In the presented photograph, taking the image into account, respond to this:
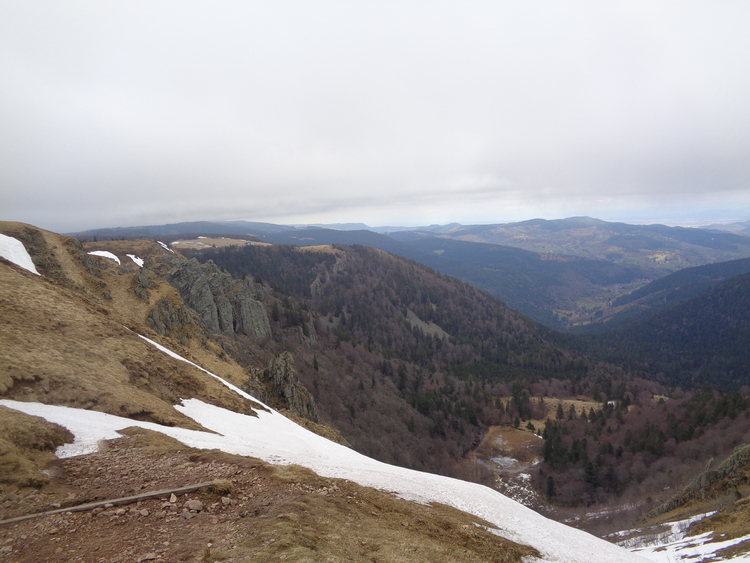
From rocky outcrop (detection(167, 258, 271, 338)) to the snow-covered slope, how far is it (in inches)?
1908

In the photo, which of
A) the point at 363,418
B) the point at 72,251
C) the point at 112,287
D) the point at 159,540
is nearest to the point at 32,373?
the point at 159,540

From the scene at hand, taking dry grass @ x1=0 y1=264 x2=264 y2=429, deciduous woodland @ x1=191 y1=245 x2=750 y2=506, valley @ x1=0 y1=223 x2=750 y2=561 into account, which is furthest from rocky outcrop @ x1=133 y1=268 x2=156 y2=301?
deciduous woodland @ x1=191 y1=245 x2=750 y2=506

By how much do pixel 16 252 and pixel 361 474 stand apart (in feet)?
121

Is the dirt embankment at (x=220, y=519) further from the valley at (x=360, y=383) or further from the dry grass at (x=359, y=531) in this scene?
the valley at (x=360, y=383)

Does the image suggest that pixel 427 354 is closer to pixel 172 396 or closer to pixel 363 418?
pixel 363 418

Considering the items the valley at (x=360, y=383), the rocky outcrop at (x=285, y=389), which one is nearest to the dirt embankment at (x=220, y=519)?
the valley at (x=360, y=383)

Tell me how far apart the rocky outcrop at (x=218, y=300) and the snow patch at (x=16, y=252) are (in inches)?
1162

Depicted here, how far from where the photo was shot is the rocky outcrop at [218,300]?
6331 centimetres

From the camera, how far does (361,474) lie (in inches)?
623

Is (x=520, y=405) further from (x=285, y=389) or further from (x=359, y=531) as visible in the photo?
(x=359, y=531)

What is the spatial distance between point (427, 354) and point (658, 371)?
120910 millimetres

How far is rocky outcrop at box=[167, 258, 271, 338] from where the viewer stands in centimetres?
6331

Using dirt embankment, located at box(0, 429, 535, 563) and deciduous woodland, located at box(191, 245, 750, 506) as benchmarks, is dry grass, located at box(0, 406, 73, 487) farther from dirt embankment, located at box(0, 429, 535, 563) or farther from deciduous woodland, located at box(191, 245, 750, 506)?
deciduous woodland, located at box(191, 245, 750, 506)

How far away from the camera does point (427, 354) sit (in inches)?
6324
